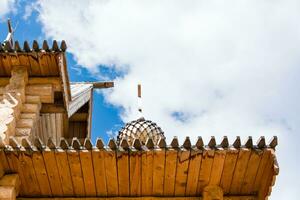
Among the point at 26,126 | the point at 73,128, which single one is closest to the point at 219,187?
the point at 26,126

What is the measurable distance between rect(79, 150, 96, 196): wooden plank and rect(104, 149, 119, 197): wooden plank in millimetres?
188

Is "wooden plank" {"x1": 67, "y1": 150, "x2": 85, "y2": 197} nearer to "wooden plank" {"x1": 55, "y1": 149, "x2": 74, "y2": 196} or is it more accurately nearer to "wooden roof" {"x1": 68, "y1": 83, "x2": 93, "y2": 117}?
"wooden plank" {"x1": 55, "y1": 149, "x2": 74, "y2": 196}

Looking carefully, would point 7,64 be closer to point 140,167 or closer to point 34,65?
point 34,65

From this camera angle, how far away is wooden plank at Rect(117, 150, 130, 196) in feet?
17.7

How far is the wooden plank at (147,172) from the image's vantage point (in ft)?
17.7

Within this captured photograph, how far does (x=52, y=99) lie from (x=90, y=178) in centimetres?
256

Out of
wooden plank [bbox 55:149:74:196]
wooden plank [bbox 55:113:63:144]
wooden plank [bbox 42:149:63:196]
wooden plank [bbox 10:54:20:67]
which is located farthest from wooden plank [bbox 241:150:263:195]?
wooden plank [bbox 55:113:63:144]

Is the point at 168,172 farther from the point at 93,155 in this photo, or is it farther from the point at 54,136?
the point at 54,136

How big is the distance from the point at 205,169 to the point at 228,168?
29cm

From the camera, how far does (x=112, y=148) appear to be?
536 centimetres

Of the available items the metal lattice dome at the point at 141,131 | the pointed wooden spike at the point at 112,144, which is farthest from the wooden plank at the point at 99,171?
the metal lattice dome at the point at 141,131

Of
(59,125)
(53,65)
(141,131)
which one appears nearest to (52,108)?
(53,65)

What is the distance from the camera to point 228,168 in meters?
5.57

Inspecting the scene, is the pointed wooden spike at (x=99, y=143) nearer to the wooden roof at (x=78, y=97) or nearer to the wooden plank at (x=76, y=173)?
the wooden plank at (x=76, y=173)
